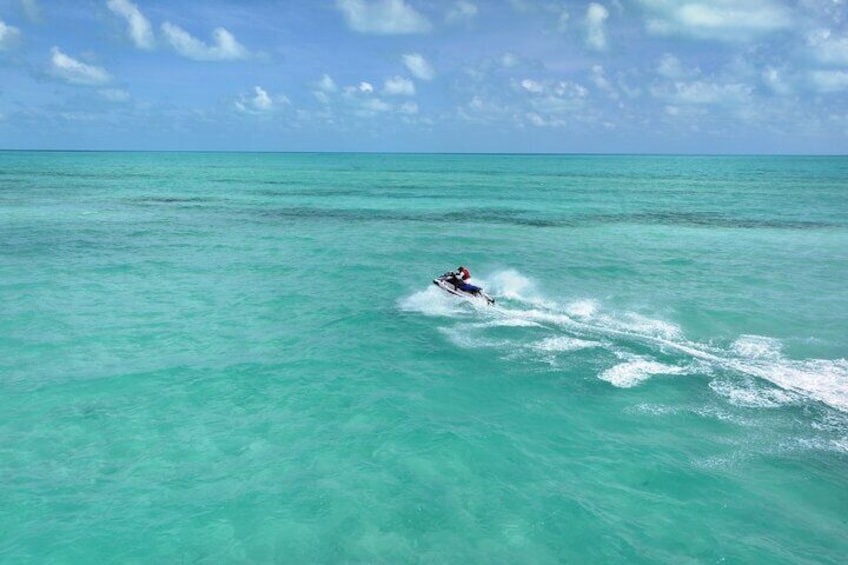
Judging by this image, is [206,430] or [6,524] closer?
[6,524]

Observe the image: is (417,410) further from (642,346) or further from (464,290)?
(464,290)

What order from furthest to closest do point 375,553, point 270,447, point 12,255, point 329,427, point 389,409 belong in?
point 12,255, point 389,409, point 329,427, point 270,447, point 375,553

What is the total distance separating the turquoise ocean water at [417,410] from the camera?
13992 mm

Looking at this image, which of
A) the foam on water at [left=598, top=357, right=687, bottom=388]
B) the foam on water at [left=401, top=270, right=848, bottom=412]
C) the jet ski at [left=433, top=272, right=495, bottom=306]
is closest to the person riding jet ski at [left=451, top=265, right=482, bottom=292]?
the jet ski at [left=433, top=272, right=495, bottom=306]

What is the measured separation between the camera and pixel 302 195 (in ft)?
290

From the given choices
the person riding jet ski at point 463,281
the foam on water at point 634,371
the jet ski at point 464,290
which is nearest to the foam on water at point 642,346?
the foam on water at point 634,371

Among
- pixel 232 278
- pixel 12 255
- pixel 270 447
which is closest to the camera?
pixel 270 447

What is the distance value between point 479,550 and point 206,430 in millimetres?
9205

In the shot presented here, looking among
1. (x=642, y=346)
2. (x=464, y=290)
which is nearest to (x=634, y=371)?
(x=642, y=346)

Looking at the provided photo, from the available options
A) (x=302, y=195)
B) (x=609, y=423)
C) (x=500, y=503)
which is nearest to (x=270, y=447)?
(x=500, y=503)

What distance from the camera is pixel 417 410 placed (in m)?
19.7

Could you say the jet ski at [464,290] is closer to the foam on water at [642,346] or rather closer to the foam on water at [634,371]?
the foam on water at [642,346]

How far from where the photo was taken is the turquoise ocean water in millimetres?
13992

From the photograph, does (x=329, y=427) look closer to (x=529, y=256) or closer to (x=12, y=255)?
(x=529, y=256)
